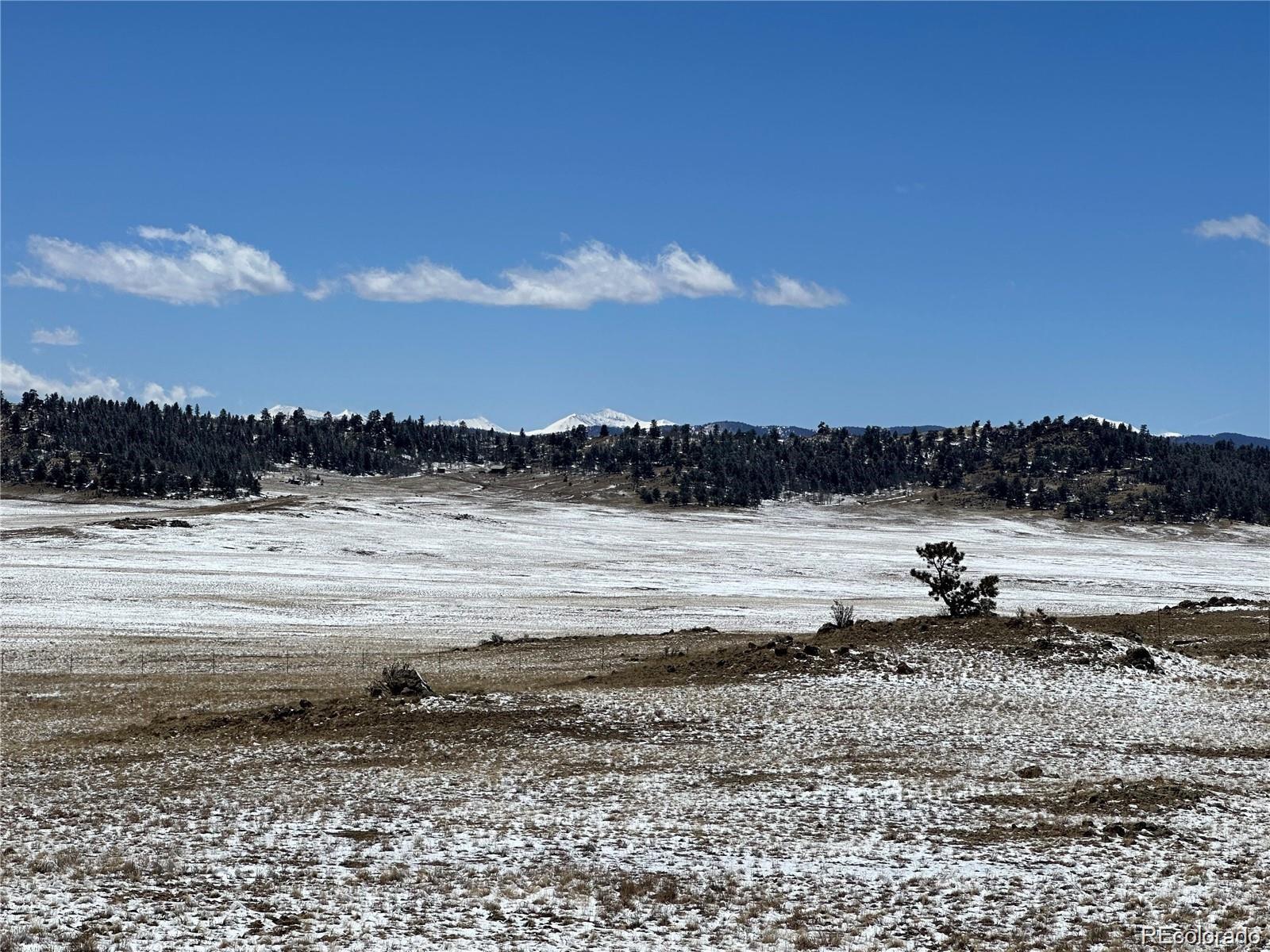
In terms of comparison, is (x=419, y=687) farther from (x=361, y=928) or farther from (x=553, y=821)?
(x=361, y=928)

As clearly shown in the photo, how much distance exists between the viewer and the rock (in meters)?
42.5

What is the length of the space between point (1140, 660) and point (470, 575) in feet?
233

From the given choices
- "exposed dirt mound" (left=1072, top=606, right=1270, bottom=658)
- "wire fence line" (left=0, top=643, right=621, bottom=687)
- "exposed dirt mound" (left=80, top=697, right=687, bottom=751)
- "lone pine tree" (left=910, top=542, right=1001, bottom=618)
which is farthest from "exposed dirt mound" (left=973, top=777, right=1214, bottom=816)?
"lone pine tree" (left=910, top=542, right=1001, bottom=618)

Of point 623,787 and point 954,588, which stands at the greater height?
point 954,588

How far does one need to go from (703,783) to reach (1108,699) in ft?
63.4

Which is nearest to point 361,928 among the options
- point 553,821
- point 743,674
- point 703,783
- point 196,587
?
point 553,821

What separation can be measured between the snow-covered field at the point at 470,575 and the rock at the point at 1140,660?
24.0 metres

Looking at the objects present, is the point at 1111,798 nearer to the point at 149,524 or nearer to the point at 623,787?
the point at 623,787

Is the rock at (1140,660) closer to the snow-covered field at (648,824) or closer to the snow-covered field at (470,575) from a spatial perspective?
the snow-covered field at (648,824)

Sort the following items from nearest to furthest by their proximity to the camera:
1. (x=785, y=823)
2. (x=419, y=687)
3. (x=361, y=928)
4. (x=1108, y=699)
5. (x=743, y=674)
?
(x=361, y=928), (x=785, y=823), (x=419, y=687), (x=1108, y=699), (x=743, y=674)

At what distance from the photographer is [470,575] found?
10394 cm

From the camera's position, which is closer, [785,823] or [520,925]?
[520,925]

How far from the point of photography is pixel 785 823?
2317 centimetres

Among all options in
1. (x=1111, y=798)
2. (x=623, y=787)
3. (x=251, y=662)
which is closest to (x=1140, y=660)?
(x=1111, y=798)
